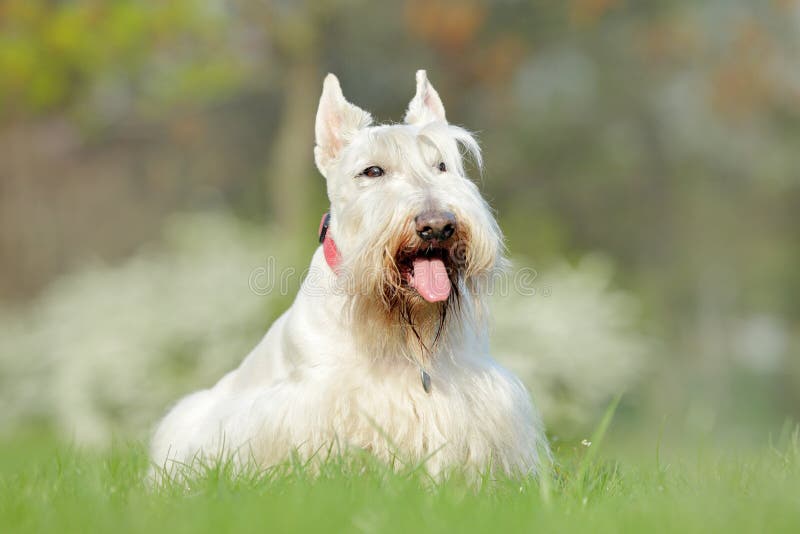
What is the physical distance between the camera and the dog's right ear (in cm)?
392

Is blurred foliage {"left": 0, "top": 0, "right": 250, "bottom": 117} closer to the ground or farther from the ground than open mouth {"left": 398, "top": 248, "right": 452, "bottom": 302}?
farther from the ground

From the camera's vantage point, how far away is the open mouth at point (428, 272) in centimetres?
341

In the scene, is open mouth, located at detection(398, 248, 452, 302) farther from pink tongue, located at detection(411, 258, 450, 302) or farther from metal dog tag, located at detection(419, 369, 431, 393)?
metal dog tag, located at detection(419, 369, 431, 393)

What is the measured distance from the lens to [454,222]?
3281 mm

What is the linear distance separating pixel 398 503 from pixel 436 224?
1.07 metres

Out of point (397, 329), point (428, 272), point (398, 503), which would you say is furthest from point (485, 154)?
point (398, 503)

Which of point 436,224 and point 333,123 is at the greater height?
point 333,123

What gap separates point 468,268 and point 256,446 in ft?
3.70

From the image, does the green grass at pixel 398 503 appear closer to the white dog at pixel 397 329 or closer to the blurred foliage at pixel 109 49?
the white dog at pixel 397 329

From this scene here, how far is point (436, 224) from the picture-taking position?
326 centimetres

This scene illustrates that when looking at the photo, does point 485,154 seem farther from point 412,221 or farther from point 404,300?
point 412,221

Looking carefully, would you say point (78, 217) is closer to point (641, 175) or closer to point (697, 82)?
point (641, 175)

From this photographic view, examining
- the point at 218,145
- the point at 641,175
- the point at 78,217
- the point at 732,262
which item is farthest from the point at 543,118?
the point at 78,217

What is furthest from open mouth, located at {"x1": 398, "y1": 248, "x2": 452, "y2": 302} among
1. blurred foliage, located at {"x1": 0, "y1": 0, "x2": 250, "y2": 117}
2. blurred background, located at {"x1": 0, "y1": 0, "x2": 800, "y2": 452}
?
blurred foliage, located at {"x1": 0, "y1": 0, "x2": 250, "y2": 117}
